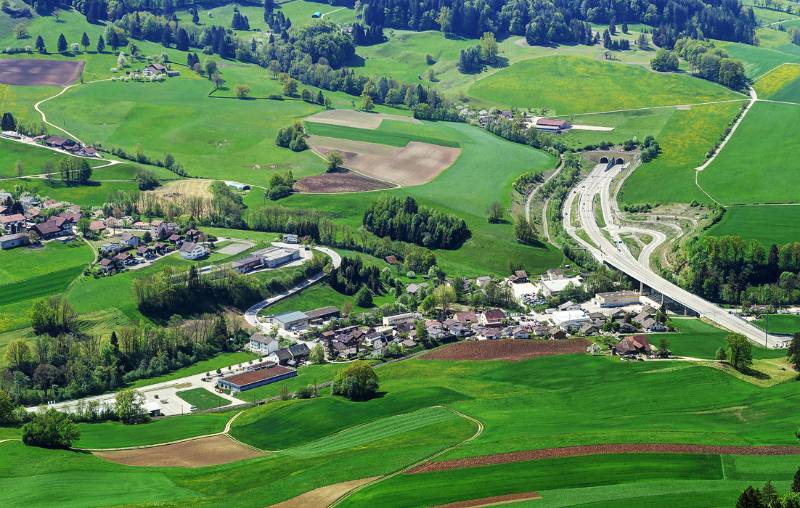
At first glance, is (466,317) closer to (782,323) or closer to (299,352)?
(299,352)

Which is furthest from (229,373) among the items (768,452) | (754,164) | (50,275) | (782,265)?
(754,164)

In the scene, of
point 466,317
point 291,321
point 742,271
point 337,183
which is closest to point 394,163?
point 337,183

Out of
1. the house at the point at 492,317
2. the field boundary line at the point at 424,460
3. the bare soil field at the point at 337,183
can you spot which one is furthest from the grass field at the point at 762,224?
the field boundary line at the point at 424,460

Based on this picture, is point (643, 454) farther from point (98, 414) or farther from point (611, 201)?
point (611, 201)

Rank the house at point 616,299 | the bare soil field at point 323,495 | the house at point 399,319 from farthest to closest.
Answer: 1. the house at point 616,299
2. the house at point 399,319
3. the bare soil field at point 323,495

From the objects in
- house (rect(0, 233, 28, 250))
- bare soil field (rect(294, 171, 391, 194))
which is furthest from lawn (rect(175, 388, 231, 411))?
bare soil field (rect(294, 171, 391, 194))

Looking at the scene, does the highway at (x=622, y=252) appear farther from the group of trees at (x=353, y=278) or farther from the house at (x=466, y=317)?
the group of trees at (x=353, y=278)

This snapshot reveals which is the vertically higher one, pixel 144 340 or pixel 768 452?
pixel 768 452
